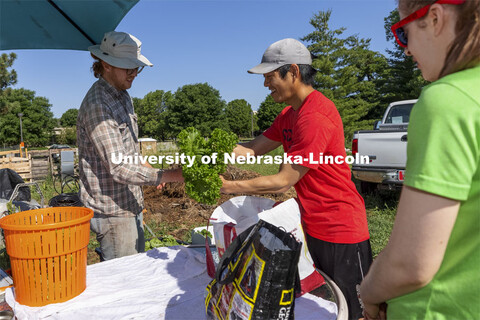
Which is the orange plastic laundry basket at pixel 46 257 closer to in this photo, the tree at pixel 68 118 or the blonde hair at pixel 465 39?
the blonde hair at pixel 465 39

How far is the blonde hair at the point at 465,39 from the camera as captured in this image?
2.64ft

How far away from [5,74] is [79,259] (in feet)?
117

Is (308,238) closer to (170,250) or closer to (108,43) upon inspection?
(170,250)

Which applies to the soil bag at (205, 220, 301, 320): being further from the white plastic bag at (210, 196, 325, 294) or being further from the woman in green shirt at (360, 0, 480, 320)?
the woman in green shirt at (360, 0, 480, 320)

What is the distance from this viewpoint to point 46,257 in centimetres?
172

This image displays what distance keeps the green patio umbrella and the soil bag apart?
260cm

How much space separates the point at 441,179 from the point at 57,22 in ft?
11.7

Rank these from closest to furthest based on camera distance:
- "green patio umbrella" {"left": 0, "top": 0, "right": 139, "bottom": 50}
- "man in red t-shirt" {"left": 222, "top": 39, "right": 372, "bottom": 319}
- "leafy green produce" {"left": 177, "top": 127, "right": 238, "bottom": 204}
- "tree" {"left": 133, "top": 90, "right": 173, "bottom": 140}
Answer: "leafy green produce" {"left": 177, "top": 127, "right": 238, "bottom": 204} → "man in red t-shirt" {"left": 222, "top": 39, "right": 372, "bottom": 319} → "green patio umbrella" {"left": 0, "top": 0, "right": 139, "bottom": 50} → "tree" {"left": 133, "top": 90, "right": 173, "bottom": 140}

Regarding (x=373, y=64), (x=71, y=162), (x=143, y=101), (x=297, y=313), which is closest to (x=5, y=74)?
(x=71, y=162)

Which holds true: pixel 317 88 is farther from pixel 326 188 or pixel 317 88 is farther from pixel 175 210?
pixel 326 188

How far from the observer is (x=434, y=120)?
0.76 meters

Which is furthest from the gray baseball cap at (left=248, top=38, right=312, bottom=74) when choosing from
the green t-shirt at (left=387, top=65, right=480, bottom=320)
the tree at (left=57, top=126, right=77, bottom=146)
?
the tree at (left=57, top=126, right=77, bottom=146)

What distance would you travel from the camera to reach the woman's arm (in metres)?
0.79

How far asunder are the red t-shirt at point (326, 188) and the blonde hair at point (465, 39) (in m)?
1.39
